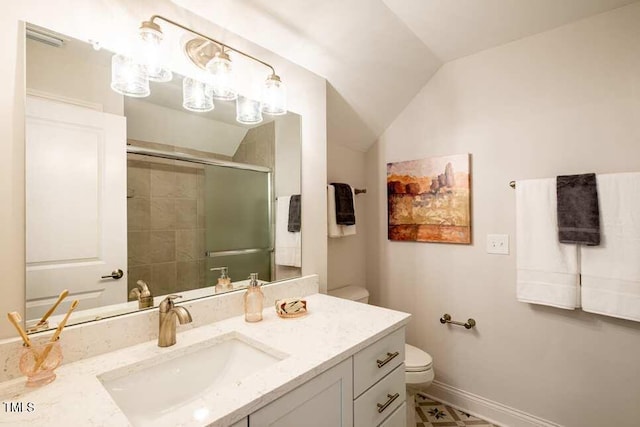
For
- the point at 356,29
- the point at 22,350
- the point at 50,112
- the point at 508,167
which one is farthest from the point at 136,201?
the point at 508,167

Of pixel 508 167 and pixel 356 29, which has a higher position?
pixel 356 29

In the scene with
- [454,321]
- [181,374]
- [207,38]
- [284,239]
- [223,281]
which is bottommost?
[454,321]

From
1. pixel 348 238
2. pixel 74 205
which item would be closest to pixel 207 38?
pixel 74 205

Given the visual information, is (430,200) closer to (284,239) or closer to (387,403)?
(284,239)

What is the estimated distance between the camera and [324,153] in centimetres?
175

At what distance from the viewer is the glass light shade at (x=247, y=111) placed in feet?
4.47

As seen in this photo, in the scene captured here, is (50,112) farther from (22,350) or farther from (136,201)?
(22,350)

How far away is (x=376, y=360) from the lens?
106 cm

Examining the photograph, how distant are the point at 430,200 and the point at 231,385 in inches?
70.1

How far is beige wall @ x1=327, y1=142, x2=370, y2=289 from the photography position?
221cm

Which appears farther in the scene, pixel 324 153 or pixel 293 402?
pixel 324 153

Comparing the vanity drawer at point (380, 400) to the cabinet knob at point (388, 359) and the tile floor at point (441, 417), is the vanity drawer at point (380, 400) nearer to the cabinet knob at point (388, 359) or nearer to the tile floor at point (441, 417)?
the cabinet knob at point (388, 359)

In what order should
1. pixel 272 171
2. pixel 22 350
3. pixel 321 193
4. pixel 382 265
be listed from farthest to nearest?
1. pixel 382 265
2. pixel 321 193
3. pixel 272 171
4. pixel 22 350

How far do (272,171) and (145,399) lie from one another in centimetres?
104
